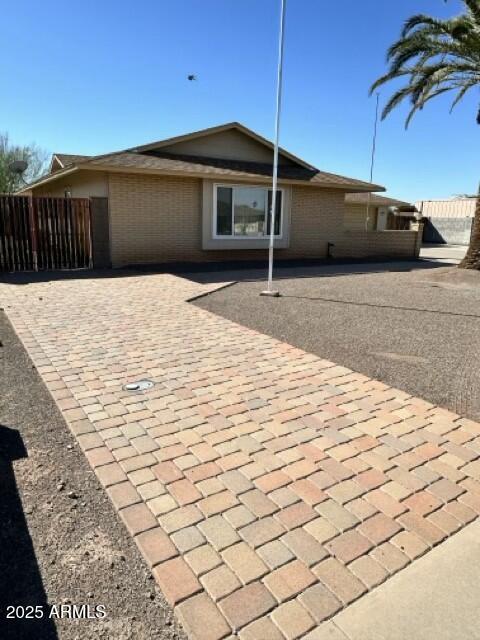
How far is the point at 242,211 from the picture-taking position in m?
15.9

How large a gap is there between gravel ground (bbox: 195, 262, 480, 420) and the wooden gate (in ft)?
12.9

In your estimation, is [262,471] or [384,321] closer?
[262,471]

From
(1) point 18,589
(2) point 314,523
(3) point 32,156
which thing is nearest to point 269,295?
(2) point 314,523

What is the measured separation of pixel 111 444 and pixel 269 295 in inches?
261

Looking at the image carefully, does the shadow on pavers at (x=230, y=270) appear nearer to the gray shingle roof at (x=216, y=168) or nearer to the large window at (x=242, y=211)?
the large window at (x=242, y=211)

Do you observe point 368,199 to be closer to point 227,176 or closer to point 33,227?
point 227,176

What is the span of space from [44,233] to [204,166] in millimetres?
5628

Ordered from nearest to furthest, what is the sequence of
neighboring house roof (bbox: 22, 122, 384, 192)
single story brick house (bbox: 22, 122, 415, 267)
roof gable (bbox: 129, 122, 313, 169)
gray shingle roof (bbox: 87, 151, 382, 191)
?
neighboring house roof (bbox: 22, 122, 384, 192)
gray shingle roof (bbox: 87, 151, 382, 191)
single story brick house (bbox: 22, 122, 415, 267)
roof gable (bbox: 129, 122, 313, 169)

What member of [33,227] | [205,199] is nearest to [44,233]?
[33,227]

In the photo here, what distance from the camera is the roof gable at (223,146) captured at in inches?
607

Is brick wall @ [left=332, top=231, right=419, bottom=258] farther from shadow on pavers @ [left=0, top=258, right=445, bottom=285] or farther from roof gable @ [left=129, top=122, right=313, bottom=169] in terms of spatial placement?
roof gable @ [left=129, top=122, right=313, bottom=169]

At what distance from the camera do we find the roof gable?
50.5ft

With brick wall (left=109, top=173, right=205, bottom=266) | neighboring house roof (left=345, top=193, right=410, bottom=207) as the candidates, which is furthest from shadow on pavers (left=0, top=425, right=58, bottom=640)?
neighboring house roof (left=345, top=193, right=410, bottom=207)

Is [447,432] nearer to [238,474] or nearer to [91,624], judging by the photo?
[238,474]
